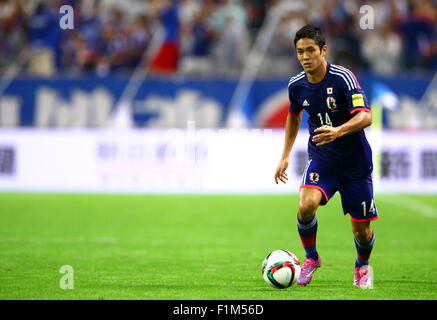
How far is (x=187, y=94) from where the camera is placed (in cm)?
2125

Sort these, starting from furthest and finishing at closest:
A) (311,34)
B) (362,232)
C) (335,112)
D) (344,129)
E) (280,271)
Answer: (362,232) < (335,112) < (280,271) < (311,34) < (344,129)

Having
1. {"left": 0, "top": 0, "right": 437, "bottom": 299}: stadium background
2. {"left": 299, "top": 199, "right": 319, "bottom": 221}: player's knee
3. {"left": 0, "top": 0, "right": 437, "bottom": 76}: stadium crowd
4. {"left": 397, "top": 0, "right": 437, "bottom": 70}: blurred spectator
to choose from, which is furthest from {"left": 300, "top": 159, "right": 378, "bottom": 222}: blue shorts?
{"left": 397, "top": 0, "right": 437, "bottom": 70}: blurred spectator

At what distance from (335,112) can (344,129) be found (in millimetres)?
513

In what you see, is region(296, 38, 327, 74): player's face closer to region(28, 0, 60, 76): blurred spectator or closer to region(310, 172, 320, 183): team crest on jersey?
region(310, 172, 320, 183): team crest on jersey

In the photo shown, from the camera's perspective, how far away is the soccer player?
7.24 m

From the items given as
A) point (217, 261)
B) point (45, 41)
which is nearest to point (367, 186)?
point (217, 261)

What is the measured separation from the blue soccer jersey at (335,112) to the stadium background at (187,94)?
360 inches

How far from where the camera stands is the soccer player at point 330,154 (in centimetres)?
724

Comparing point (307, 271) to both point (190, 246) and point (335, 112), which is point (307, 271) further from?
point (190, 246)

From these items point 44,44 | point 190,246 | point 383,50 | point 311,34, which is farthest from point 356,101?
point 44,44

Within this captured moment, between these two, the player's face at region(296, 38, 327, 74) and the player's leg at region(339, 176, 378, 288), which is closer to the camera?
the player's face at region(296, 38, 327, 74)

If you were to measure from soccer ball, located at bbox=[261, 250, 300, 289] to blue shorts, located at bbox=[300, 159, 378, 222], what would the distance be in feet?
2.01

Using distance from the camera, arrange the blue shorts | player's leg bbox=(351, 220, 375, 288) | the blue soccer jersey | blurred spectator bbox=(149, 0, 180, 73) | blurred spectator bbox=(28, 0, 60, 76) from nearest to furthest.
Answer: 1. the blue soccer jersey
2. the blue shorts
3. player's leg bbox=(351, 220, 375, 288)
4. blurred spectator bbox=(149, 0, 180, 73)
5. blurred spectator bbox=(28, 0, 60, 76)

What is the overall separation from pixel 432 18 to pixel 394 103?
264cm
